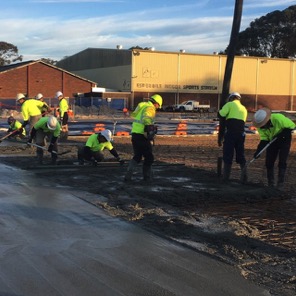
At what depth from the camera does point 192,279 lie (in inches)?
180

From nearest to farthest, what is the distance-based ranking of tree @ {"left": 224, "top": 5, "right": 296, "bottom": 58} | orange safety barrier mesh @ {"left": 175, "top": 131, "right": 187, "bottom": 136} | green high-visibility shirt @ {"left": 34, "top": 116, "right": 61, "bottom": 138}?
1. green high-visibility shirt @ {"left": 34, "top": 116, "right": 61, "bottom": 138}
2. orange safety barrier mesh @ {"left": 175, "top": 131, "right": 187, "bottom": 136}
3. tree @ {"left": 224, "top": 5, "right": 296, "bottom": 58}

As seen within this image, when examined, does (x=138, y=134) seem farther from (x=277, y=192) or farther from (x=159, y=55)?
(x=159, y=55)

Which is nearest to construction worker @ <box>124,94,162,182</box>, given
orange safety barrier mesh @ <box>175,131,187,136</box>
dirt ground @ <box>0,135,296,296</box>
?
dirt ground @ <box>0,135,296,296</box>

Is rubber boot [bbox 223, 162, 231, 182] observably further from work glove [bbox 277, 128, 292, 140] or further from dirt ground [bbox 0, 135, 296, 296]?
work glove [bbox 277, 128, 292, 140]

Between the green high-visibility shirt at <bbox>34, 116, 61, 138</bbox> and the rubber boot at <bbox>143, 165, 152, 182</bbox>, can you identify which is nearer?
the rubber boot at <bbox>143, 165, 152, 182</bbox>

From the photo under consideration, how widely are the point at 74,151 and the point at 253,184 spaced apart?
296 inches

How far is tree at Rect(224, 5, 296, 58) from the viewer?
77250 millimetres

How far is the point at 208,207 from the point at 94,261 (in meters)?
3.13

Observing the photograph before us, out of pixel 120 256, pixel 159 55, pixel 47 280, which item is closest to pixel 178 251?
pixel 120 256

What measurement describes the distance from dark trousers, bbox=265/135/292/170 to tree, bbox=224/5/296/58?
2697 inches

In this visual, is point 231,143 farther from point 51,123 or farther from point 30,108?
point 30,108

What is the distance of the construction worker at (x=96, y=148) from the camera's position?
11568 mm

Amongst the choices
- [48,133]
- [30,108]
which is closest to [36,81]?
[30,108]

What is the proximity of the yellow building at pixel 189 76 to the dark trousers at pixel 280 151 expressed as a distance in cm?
5345
